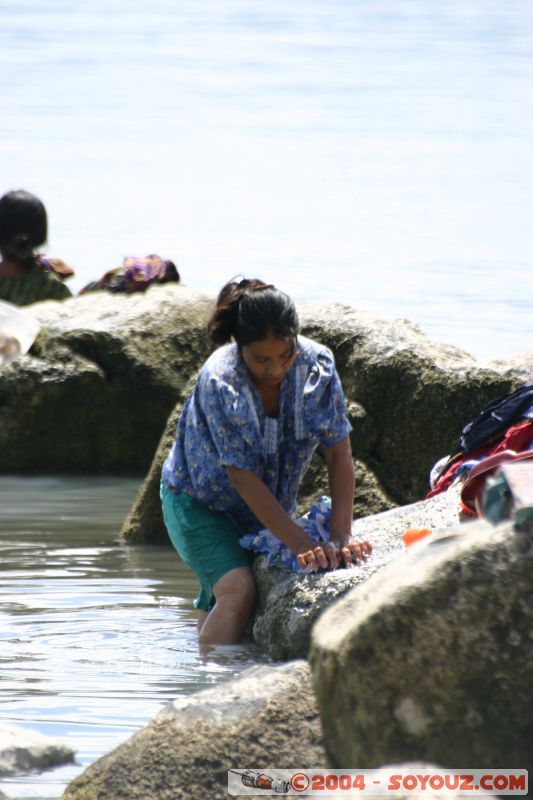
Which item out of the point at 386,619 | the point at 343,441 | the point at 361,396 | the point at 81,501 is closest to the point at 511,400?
the point at 343,441

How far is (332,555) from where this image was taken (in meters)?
6.12

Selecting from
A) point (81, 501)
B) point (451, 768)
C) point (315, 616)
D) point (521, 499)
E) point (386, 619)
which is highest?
point (521, 499)

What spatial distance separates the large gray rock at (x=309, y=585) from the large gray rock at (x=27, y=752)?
4.10ft

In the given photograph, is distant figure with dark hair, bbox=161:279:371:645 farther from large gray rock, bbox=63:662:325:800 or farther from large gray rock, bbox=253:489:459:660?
large gray rock, bbox=63:662:325:800

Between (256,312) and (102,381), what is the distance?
4800 mm

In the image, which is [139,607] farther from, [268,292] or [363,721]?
[363,721]

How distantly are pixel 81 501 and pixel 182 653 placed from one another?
3667 millimetres

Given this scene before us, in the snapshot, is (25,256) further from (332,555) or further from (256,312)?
(332,555)

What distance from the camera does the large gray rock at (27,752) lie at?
4.92 meters

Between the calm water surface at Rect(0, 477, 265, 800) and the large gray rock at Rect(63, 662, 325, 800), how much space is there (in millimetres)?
411

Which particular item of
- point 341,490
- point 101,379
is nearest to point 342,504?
point 341,490

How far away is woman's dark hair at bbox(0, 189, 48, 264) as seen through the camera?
10.8 metres

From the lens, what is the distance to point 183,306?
10695mm

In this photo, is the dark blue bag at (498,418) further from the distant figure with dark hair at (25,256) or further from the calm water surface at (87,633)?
the distant figure with dark hair at (25,256)
